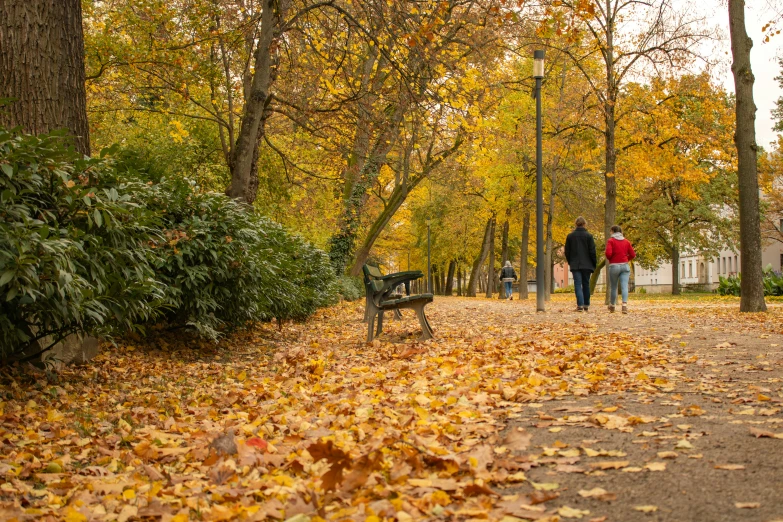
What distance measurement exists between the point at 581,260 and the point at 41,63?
11519mm

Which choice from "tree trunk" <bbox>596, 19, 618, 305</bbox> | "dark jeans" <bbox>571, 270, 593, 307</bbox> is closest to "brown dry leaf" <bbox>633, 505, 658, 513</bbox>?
"dark jeans" <bbox>571, 270, 593, 307</bbox>

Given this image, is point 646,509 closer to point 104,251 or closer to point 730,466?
point 730,466

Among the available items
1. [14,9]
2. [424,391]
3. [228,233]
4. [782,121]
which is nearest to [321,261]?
[228,233]

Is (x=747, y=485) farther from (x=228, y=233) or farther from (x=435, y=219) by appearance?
(x=435, y=219)

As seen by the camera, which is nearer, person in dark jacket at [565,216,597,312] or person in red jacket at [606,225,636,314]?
person in dark jacket at [565,216,597,312]

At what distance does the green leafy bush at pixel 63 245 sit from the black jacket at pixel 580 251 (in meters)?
11.3

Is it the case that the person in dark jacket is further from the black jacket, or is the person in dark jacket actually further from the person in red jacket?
the person in red jacket

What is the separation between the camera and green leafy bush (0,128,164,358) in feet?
16.5

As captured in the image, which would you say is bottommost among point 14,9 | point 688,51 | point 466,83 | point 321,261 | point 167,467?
point 167,467

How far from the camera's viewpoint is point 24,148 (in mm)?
5602

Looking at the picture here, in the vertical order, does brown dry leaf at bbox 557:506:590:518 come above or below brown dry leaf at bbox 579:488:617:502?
below

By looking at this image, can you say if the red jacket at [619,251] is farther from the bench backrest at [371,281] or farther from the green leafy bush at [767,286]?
the green leafy bush at [767,286]

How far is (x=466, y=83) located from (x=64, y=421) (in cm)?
1160

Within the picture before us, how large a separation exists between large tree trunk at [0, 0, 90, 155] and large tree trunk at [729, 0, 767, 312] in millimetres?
12661
